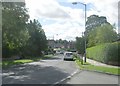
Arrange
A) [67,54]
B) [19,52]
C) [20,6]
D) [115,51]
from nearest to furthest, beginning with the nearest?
1. [115,51]
2. [20,6]
3. [67,54]
4. [19,52]

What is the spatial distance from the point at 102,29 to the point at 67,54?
30941 mm

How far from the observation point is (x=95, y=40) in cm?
8981

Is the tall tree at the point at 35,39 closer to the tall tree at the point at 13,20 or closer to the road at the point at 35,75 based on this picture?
the tall tree at the point at 13,20

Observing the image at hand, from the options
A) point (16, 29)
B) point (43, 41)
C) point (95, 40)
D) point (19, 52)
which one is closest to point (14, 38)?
point (16, 29)

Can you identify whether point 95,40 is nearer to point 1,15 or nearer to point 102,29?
point 102,29

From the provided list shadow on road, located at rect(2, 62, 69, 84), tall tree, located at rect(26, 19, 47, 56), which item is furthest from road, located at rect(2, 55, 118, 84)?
tall tree, located at rect(26, 19, 47, 56)

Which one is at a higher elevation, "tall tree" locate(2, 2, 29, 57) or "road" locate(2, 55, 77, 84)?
"tall tree" locate(2, 2, 29, 57)

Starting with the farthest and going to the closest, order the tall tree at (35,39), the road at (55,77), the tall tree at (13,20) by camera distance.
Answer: the tall tree at (35,39), the tall tree at (13,20), the road at (55,77)

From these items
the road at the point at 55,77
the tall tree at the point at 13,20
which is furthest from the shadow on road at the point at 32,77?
the tall tree at the point at 13,20

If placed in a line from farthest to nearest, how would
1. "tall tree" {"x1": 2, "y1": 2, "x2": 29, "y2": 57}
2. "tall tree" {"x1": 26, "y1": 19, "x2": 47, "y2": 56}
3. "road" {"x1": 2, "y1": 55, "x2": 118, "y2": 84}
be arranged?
"tall tree" {"x1": 26, "y1": 19, "x2": 47, "y2": 56}
"tall tree" {"x1": 2, "y1": 2, "x2": 29, "y2": 57}
"road" {"x1": 2, "y1": 55, "x2": 118, "y2": 84}

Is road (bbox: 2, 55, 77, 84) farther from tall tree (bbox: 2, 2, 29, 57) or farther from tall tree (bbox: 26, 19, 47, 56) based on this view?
tall tree (bbox: 26, 19, 47, 56)

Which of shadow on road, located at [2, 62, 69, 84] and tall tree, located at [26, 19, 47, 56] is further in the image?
tall tree, located at [26, 19, 47, 56]

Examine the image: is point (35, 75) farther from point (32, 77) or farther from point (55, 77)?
point (55, 77)

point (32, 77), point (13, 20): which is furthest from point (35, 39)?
point (32, 77)
